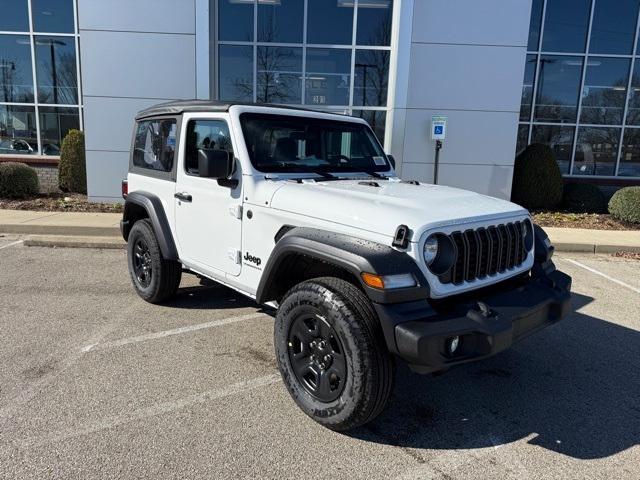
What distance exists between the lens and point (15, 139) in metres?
13.2

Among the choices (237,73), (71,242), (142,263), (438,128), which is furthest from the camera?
(237,73)

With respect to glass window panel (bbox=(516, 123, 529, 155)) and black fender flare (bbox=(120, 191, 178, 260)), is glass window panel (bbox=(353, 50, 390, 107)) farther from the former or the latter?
black fender flare (bbox=(120, 191, 178, 260))

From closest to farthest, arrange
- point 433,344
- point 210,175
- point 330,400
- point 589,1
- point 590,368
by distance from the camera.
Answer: point 433,344 → point 330,400 → point 210,175 → point 590,368 → point 589,1

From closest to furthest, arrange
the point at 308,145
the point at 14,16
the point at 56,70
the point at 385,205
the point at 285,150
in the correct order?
1. the point at 385,205
2. the point at 285,150
3. the point at 308,145
4. the point at 14,16
5. the point at 56,70

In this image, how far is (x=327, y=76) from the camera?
11781 millimetres

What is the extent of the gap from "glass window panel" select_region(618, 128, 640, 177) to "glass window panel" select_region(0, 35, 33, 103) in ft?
52.5

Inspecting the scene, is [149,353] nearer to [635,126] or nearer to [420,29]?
[420,29]

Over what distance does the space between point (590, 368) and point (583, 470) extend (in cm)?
149

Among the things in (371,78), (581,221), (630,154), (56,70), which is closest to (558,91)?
(630,154)

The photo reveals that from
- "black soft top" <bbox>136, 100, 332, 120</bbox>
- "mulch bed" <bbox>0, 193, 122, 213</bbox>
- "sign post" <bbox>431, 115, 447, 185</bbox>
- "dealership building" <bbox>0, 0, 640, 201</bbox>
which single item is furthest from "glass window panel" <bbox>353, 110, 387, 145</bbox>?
"black soft top" <bbox>136, 100, 332, 120</bbox>

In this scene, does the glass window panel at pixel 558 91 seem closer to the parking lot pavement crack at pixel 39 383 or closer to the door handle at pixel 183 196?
the door handle at pixel 183 196

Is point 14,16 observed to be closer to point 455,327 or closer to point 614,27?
point 455,327

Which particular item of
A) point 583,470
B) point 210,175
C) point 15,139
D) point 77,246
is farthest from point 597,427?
point 15,139

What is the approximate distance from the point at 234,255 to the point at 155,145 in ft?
5.97
